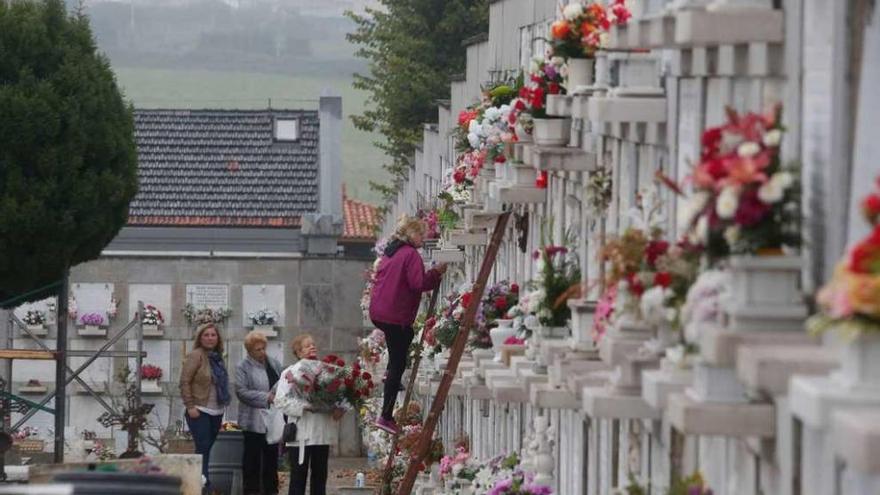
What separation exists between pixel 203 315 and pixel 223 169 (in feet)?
38.7

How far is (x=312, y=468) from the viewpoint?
25828 millimetres

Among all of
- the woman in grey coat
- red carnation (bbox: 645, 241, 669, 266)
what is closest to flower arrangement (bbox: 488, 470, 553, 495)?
red carnation (bbox: 645, 241, 669, 266)

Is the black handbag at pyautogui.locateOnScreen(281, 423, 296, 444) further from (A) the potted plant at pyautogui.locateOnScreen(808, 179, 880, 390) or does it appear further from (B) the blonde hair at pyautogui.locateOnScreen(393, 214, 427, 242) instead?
(A) the potted plant at pyautogui.locateOnScreen(808, 179, 880, 390)

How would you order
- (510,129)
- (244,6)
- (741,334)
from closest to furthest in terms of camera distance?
(741,334) < (510,129) < (244,6)

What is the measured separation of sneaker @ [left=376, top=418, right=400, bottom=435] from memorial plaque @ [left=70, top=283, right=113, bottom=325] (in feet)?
45.8

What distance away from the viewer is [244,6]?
338 ft

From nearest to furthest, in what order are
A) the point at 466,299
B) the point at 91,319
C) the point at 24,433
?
the point at 466,299, the point at 24,433, the point at 91,319

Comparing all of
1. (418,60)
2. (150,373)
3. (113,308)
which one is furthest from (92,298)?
(418,60)

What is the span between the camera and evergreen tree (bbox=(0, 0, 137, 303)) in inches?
1020

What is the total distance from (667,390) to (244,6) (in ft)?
308

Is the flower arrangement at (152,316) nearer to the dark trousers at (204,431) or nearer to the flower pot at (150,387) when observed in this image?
the flower pot at (150,387)

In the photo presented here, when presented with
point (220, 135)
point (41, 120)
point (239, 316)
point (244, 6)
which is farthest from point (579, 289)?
point (244, 6)

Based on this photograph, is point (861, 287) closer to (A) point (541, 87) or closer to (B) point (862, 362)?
(B) point (862, 362)

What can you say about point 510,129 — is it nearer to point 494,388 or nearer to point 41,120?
point 494,388
